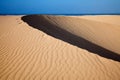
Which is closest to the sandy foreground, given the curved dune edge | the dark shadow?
the dark shadow

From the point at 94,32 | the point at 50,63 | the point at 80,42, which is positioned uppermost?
the point at 50,63

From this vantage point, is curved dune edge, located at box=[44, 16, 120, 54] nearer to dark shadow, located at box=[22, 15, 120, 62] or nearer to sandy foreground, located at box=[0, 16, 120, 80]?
dark shadow, located at box=[22, 15, 120, 62]

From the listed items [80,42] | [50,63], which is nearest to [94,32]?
[80,42]

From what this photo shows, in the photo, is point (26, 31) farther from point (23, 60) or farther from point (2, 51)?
point (23, 60)

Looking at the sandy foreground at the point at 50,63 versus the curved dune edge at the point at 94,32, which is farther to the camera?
the curved dune edge at the point at 94,32

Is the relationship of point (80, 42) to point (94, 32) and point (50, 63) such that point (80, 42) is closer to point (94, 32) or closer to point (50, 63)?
point (50, 63)

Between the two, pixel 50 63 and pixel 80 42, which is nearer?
pixel 50 63

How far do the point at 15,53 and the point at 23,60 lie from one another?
769 millimetres

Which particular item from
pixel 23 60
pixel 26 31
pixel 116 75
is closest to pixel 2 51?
pixel 23 60

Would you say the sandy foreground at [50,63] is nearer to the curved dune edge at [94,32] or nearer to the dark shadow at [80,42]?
the dark shadow at [80,42]

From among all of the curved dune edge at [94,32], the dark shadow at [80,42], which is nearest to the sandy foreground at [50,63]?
the dark shadow at [80,42]

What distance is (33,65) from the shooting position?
18.2ft

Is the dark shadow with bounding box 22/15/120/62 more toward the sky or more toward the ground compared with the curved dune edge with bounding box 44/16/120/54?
more toward the sky

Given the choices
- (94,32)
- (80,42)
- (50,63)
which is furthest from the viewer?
(94,32)
